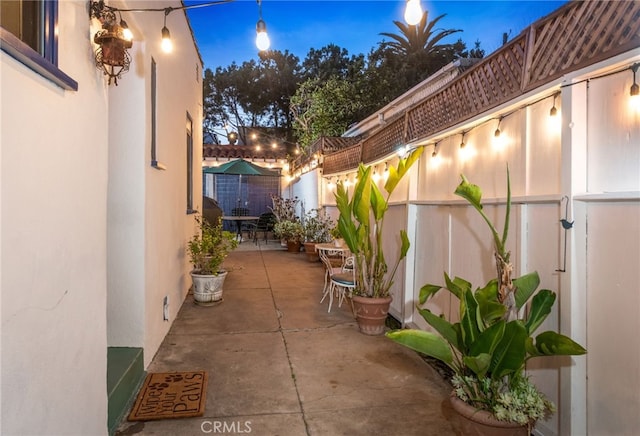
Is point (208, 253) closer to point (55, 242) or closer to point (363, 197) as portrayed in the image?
point (363, 197)

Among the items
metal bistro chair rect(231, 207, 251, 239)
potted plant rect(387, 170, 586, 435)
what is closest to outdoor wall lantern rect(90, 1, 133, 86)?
potted plant rect(387, 170, 586, 435)

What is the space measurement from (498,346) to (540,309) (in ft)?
1.24

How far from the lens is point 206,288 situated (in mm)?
5762

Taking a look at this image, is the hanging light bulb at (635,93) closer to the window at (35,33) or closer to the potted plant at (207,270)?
the window at (35,33)

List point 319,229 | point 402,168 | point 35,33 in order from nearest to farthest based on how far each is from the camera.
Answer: point 35,33 → point 402,168 → point 319,229

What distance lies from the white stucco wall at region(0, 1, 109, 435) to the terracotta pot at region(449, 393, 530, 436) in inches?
83.9

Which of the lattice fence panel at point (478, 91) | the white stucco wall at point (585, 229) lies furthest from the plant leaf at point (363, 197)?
the white stucco wall at point (585, 229)

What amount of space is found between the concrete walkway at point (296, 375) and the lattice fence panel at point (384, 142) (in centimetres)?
252

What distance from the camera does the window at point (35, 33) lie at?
151 centimetres

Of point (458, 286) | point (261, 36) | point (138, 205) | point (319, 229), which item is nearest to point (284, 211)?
point (319, 229)

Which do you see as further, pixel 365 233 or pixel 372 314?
pixel 365 233

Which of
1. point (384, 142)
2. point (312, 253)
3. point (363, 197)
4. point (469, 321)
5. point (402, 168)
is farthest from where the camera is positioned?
point (312, 253)

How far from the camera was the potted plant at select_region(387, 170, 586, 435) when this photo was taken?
2.14 metres

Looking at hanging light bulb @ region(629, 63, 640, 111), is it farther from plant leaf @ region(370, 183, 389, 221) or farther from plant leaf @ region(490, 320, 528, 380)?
plant leaf @ region(370, 183, 389, 221)
